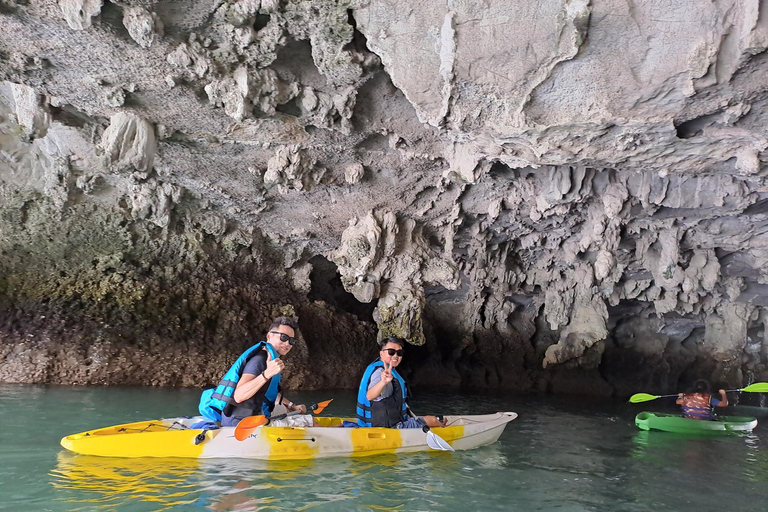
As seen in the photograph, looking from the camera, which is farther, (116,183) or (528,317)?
(528,317)

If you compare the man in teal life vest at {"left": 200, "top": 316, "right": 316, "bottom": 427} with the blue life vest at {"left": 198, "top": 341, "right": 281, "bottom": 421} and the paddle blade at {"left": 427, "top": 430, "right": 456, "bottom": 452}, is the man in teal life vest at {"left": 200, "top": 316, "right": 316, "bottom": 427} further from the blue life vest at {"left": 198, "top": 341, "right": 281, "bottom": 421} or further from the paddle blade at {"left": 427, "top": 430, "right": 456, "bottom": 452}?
the paddle blade at {"left": 427, "top": 430, "right": 456, "bottom": 452}

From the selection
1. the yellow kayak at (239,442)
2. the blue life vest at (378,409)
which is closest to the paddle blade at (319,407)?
the yellow kayak at (239,442)

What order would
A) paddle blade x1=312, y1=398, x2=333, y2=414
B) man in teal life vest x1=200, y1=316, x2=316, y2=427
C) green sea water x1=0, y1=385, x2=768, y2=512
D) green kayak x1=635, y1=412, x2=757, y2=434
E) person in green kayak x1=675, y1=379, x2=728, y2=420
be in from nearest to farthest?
green sea water x1=0, y1=385, x2=768, y2=512 → man in teal life vest x1=200, y1=316, x2=316, y2=427 → paddle blade x1=312, y1=398, x2=333, y2=414 → green kayak x1=635, y1=412, x2=757, y2=434 → person in green kayak x1=675, y1=379, x2=728, y2=420

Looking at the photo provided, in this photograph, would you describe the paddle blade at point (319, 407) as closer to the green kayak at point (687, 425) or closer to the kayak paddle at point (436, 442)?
the kayak paddle at point (436, 442)

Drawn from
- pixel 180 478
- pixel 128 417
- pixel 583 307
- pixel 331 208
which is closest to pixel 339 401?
pixel 331 208

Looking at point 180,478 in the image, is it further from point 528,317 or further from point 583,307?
point 528,317

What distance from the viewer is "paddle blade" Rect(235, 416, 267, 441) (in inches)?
191

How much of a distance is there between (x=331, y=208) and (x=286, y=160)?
2.06m

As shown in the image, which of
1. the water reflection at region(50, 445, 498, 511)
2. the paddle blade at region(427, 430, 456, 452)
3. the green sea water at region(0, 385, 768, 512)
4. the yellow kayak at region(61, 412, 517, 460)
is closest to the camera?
the water reflection at region(50, 445, 498, 511)

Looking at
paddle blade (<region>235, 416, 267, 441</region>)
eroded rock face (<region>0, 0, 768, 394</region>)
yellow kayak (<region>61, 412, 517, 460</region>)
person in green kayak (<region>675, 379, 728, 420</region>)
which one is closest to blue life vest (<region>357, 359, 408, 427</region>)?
yellow kayak (<region>61, 412, 517, 460</region>)

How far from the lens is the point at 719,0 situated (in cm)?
485

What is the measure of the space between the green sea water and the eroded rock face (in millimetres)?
2707

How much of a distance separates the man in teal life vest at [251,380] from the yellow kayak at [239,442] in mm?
184

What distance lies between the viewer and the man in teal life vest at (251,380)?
481 centimetres
